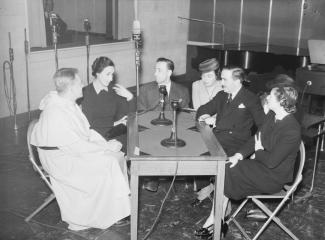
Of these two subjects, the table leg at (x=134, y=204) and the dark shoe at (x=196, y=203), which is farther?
the dark shoe at (x=196, y=203)

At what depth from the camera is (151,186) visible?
4.14 meters

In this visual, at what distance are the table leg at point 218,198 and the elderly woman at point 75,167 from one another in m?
0.71

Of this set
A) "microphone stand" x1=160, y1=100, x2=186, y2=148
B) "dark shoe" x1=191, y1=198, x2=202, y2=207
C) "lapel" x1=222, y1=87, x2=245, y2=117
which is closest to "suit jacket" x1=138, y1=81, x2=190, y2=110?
"lapel" x1=222, y1=87, x2=245, y2=117

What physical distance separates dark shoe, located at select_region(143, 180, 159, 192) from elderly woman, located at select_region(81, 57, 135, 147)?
21.4 inches

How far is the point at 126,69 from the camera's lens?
27.3ft

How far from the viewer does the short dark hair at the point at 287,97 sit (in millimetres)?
3062

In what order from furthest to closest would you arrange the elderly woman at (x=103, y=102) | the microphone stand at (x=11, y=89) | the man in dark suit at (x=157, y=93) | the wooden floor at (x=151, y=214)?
1. the microphone stand at (x=11, y=89)
2. the man in dark suit at (x=157, y=93)
3. the elderly woman at (x=103, y=102)
4. the wooden floor at (x=151, y=214)

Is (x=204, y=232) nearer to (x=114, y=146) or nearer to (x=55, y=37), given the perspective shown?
(x=114, y=146)

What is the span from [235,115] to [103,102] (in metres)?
1.30

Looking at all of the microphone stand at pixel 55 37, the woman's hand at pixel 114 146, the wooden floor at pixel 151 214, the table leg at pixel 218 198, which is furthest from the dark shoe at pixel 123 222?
the microphone stand at pixel 55 37

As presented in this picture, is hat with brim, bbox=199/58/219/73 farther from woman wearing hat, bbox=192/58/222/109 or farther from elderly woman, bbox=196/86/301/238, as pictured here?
elderly woman, bbox=196/86/301/238

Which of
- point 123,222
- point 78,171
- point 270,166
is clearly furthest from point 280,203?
point 78,171

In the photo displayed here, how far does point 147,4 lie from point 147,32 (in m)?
0.56

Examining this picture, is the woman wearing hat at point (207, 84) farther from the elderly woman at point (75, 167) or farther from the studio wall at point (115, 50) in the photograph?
the studio wall at point (115, 50)
